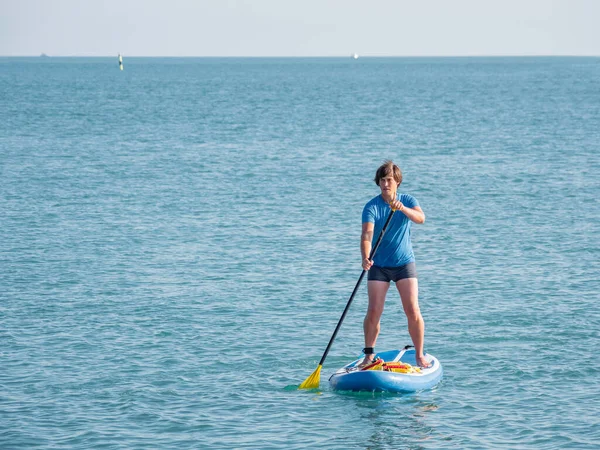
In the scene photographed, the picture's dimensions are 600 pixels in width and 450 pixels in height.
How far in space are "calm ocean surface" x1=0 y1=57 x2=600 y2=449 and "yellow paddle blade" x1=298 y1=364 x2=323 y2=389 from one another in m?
0.15

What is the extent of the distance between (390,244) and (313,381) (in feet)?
7.22

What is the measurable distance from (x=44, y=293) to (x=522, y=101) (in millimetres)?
74140

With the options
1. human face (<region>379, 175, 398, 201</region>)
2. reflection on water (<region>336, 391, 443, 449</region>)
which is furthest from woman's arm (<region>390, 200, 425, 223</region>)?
reflection on water (<region>336, 391, 443, 449</region>)

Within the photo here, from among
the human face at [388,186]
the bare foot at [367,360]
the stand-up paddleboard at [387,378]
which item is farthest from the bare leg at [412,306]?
the human face at [388,186]

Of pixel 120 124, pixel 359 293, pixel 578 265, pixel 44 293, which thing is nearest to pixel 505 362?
pixel 359 293

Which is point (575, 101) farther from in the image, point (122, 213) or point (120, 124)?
point (122, 213)

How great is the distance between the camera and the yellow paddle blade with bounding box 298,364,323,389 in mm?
12924

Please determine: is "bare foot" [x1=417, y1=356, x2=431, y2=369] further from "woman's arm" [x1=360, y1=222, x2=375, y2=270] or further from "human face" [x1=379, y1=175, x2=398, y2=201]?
"human face" [x1=379, y1=175, x2=398, y2=201]

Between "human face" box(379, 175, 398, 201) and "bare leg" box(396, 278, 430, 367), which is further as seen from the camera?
"bare leg" box(396, 278, 430, 367)

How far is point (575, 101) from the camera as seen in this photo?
279ft

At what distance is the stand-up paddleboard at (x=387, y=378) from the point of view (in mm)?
12500

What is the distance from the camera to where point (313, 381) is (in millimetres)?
12945

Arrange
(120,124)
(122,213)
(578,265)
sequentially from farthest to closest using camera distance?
1. (120,124)
2. (122,213)
3. (578,265)

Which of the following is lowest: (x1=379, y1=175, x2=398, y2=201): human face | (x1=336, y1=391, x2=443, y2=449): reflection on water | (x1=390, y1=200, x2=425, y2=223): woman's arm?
(x1=336, y1=391, x2=443, y2=449): reflection on water
